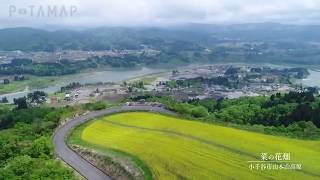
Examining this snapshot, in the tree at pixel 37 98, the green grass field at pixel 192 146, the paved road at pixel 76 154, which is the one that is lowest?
the tree at pixel 37 98

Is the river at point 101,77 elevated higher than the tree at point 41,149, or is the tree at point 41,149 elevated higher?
the tree at point 41,149

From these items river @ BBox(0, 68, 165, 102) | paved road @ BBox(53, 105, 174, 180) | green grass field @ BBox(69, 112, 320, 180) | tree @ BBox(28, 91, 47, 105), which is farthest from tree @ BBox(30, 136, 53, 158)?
river @ BBox(0, 68, 165, 102)

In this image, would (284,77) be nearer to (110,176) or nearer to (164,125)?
(164,125)

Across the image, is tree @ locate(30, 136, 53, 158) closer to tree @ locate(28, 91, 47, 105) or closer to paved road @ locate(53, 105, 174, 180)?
paved road @ locate(53, 105, 174, 180)

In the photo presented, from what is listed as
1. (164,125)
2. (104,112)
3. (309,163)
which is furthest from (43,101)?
(309,163)

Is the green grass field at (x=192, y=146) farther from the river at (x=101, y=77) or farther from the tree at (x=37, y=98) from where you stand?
the river at (x=101, y=77)

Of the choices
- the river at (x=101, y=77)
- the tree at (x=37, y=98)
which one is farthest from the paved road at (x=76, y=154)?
the river at (x=101, y=77)

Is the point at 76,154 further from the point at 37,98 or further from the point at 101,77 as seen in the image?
the point at 101,77

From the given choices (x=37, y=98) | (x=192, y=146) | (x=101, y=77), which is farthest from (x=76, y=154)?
(x=101, y=77)
